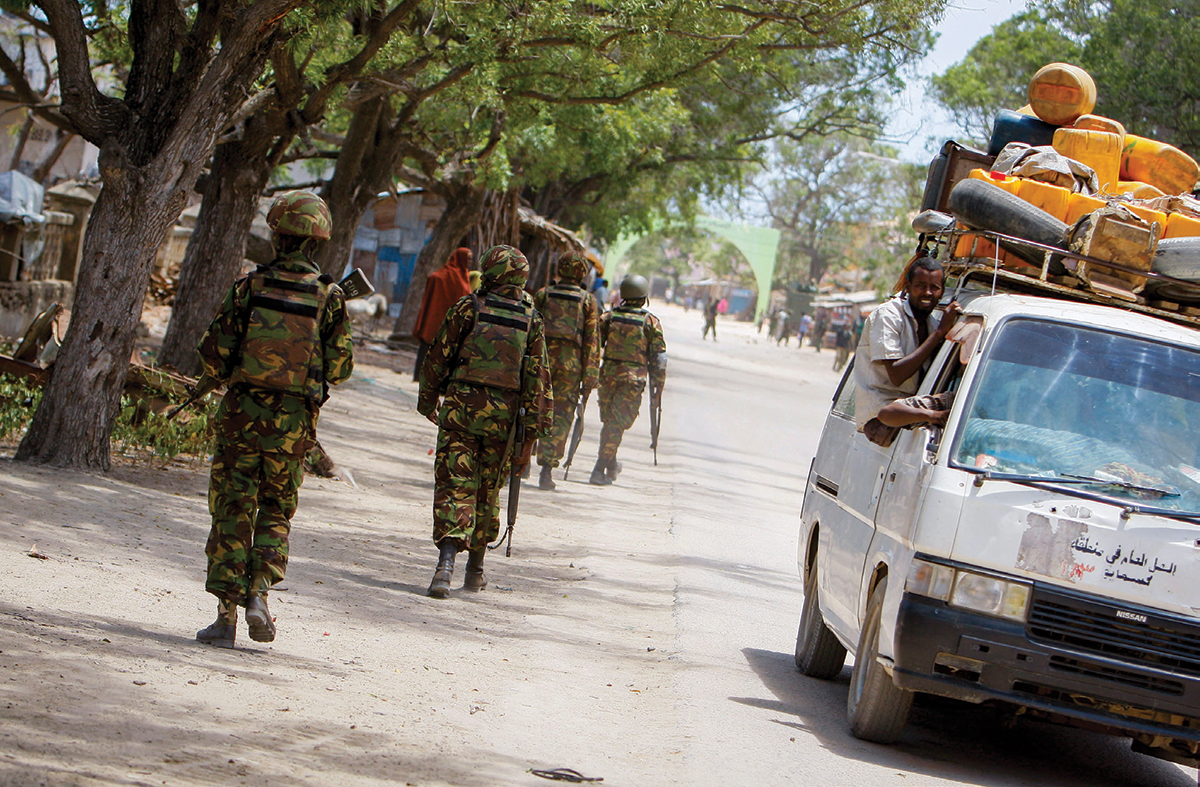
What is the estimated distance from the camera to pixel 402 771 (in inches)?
169

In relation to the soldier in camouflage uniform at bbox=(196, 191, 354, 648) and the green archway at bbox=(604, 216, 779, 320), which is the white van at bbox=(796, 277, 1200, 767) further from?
the green archway at bbox=(604, 216, 779, 320)

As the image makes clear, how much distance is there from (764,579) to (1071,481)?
4.51 metres

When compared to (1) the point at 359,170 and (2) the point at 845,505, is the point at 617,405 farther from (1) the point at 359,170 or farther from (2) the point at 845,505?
(2) the point at 845,505

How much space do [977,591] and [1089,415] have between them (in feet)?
2.99

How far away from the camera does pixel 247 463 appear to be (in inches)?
223

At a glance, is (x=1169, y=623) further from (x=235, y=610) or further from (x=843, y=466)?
(x=235, y=610)

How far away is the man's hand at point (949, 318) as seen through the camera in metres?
5.60

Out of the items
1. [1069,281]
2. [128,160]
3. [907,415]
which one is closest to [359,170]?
[128,160]

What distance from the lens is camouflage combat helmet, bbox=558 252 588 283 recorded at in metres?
11.4

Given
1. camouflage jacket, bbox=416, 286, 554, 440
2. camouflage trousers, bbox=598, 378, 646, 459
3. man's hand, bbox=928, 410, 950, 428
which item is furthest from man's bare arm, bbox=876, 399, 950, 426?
camouflage trousers, bbox=598, 378, 646, 459

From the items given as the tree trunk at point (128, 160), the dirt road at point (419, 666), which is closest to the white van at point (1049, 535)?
the dirt road at point (419, 666)

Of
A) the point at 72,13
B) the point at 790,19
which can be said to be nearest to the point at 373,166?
the point at 790,19

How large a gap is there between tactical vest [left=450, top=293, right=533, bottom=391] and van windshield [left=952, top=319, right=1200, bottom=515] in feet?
9.89

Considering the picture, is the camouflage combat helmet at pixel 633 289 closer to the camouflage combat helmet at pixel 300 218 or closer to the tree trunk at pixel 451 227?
the camouflage combat helmet at pixel 300 218
